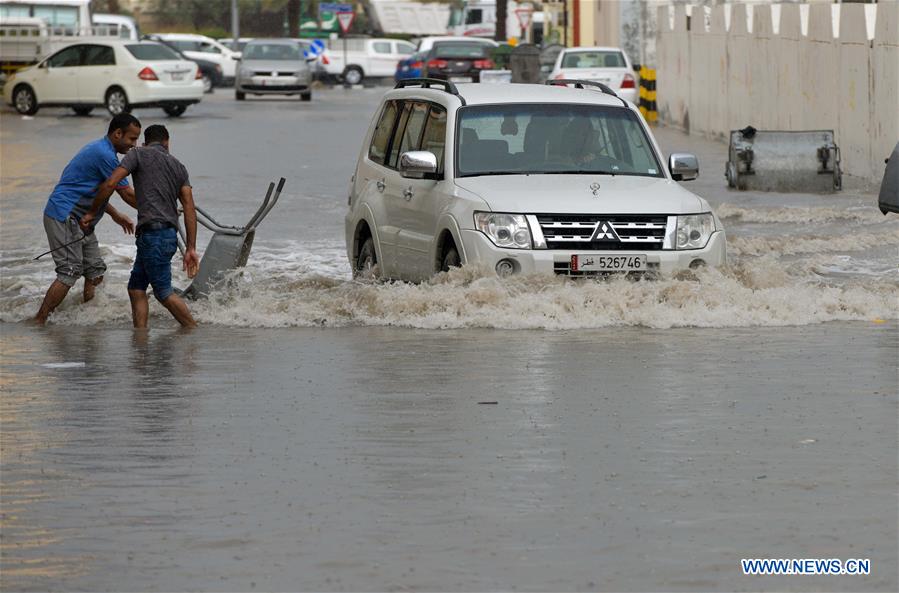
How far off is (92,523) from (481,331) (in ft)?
18.2

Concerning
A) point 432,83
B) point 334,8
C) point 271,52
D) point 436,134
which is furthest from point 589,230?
point 334,8

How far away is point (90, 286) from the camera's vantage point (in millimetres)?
13812

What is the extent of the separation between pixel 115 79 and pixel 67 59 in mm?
1672

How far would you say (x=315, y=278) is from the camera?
14.8 m

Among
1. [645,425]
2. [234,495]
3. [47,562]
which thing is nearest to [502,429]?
[645,425]

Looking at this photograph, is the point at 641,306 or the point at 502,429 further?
the point at 641,306

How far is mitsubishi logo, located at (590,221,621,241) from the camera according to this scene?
1255cm

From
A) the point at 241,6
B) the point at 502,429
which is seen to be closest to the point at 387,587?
the point at 502,429

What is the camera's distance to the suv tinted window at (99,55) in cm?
4350

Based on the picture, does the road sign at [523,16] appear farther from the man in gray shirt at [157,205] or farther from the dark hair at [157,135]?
the man in gray shirt at [157,205]

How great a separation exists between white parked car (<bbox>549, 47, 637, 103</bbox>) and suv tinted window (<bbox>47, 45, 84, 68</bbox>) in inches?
431

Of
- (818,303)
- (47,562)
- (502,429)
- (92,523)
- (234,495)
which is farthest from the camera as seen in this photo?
(818,303)

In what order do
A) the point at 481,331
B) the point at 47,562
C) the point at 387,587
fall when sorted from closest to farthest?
the point at 387,587 → the point at 47,562 → the point at 481,331

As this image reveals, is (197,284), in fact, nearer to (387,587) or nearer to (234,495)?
(234,495)
